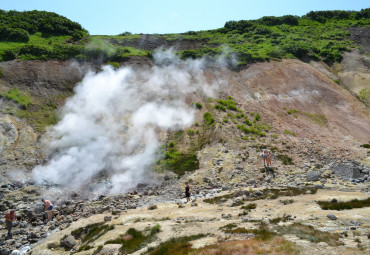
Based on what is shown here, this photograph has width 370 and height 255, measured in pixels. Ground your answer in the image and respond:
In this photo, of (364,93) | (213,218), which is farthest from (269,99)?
(213,218)

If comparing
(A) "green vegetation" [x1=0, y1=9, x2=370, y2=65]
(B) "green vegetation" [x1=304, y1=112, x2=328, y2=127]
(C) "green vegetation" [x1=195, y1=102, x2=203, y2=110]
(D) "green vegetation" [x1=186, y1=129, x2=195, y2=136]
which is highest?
(A) "green vegetation" [x1=0, y1=9, x2=370, y2=65]

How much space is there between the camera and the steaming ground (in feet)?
90.0

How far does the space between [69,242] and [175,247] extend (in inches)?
309

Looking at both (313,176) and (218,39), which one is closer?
(313,176)

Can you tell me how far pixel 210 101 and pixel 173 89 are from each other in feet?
19.4

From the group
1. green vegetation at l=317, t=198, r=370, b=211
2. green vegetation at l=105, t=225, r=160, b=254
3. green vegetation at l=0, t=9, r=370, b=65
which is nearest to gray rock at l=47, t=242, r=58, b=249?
green vegetation at l=105, t=225, r=160, b=254

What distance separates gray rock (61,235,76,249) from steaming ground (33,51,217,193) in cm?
931

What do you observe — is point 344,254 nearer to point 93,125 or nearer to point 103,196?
point 103,196

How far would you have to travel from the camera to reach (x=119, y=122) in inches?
1345

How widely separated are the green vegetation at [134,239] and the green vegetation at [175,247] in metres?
1.24

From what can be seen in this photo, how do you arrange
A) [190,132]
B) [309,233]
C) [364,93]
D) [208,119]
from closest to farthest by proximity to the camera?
[309,233]
[190,132]
[208,119]
[364,93]

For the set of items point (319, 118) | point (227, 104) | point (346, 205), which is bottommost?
point (346, 205)

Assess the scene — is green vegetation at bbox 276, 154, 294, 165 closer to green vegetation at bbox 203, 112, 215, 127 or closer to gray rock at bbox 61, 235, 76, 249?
green vegetation at bbox 203, 112, 215, 127

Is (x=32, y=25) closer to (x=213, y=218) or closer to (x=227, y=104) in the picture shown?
(x=227, y=104)
